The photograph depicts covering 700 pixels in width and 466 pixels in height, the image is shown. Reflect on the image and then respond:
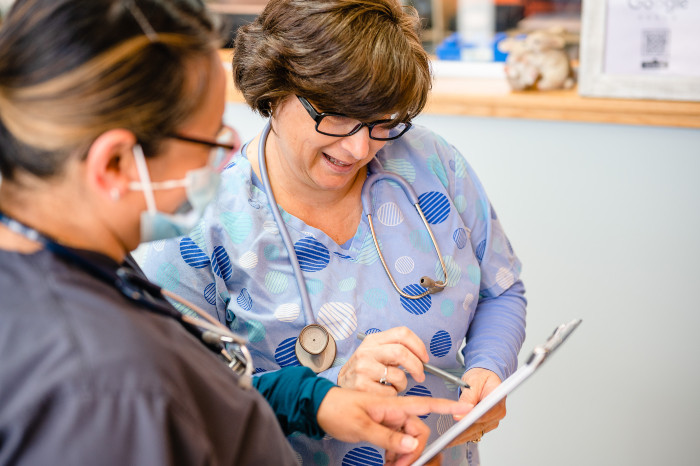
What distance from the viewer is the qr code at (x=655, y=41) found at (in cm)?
194

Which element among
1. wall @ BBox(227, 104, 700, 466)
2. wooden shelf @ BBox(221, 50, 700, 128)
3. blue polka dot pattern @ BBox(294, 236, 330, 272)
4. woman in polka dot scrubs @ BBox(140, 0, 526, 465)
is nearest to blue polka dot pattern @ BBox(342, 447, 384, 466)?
woman in polka dot scrubs @ BBox(140, 0, 526, 465)

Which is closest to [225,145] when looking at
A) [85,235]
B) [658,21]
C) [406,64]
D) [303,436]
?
[85,235]

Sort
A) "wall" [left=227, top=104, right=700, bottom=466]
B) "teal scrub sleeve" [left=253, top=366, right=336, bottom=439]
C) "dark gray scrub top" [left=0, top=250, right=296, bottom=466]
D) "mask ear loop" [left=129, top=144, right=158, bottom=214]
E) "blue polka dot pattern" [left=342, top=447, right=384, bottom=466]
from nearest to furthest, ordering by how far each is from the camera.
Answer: "dark gray scrub top" [left=0, top=250, right=296, bottom=466], "mask ear loop" [left=129, top=144, right=158, bottom=214], "teal scrub sleeve" [left=253, top=366, right=336, bottom=439], "blue polka dot pattern" [left=342, top=447, right=384, bottom=466], "wall" [left=227, top=104, right=700, bottom=466]

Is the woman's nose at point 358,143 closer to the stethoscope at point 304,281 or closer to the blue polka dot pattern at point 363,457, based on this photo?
the stethoscope at point 304,281

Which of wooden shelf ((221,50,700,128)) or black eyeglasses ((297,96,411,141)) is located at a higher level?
black eyeglasses ((297,96,411,141))

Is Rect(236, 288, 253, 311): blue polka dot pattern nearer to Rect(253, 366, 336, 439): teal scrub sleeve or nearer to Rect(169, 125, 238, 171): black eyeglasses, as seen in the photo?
Rect(253, 366, 336, 439): teal scrub sleeve

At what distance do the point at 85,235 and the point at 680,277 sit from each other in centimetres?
188

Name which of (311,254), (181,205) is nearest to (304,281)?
(311,254)

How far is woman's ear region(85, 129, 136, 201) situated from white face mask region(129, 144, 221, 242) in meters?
0.01

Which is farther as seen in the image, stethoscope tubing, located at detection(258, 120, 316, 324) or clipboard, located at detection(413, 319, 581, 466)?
stethoscope tubing, located at detection(258, 120, 316, 324)

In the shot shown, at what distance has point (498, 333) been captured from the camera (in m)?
1.44

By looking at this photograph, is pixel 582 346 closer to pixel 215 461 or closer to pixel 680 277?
pixel 680 277

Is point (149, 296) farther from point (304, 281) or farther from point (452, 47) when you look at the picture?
point (452, 47)

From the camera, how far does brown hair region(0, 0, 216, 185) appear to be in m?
0.70
